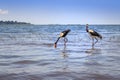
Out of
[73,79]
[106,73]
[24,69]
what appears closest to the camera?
[73,79]

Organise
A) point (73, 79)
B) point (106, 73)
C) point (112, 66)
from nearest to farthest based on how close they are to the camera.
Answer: point (73, 79) < point (106, 73) < point (112, 66)

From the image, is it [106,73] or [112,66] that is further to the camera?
[112,66]

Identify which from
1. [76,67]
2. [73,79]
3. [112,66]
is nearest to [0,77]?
[73,79]

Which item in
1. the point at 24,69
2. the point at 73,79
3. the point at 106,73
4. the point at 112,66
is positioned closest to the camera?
the point at 73,79

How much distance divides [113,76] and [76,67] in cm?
185

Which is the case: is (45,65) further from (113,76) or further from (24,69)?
(113,76)

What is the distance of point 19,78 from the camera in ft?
23.7

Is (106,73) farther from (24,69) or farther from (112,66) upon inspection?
(24,69)

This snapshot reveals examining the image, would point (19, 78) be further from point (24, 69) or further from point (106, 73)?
A: point (106, 73)

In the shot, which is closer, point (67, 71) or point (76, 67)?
point (67, 71)

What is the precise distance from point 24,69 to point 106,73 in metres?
2.71

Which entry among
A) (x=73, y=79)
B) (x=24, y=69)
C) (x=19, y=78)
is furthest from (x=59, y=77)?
(x=24, y=69)

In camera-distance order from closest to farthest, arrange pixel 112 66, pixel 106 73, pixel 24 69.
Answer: pixel 106 73 → pixel 24 69 → pixel 112 66

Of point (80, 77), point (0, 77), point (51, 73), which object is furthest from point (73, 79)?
point (0, 77)
